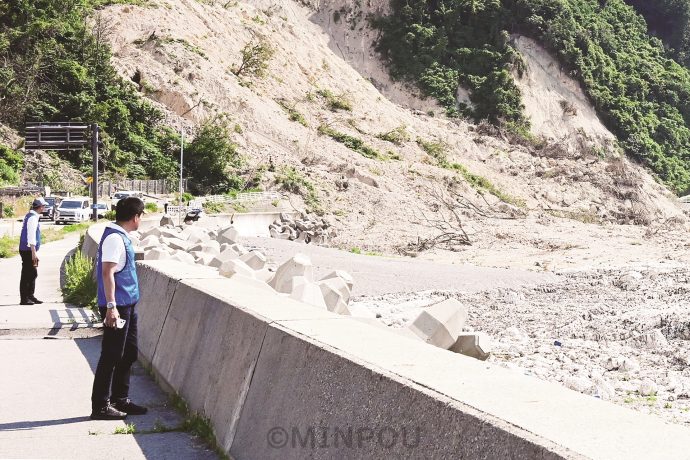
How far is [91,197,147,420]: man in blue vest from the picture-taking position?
607 cm

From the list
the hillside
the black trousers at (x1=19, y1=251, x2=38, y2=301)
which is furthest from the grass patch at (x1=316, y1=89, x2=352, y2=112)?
the black trousers at (x1=19, y1=251, x2=38, y2=301)

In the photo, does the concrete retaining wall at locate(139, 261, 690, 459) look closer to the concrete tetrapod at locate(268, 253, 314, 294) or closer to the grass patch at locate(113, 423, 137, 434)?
the grass patch at locate(113, 423, 137, 434)

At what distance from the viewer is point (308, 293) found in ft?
31.4

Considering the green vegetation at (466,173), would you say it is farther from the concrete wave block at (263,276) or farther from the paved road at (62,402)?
the paved road at (62,402)

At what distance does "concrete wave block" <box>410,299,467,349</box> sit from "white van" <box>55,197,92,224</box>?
33.2 meters

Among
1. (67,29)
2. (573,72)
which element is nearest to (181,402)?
(67,29)

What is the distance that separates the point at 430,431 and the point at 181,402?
3.50 metres

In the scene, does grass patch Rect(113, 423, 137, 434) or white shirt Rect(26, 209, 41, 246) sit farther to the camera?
white shirt Rect(26, 209, 41, 246)

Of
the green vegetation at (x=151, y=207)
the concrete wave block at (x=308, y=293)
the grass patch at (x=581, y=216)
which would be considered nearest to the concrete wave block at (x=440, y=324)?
the concrete wave block at (x=308, y=293)

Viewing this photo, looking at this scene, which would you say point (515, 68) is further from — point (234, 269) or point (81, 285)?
point (234, 269)

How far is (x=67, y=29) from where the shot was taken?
201ft

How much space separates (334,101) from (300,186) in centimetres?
1910

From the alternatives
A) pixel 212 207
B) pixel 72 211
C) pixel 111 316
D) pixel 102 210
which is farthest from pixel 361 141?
pixel 111 316

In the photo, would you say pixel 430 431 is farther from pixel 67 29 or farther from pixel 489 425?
pixel 67 29
